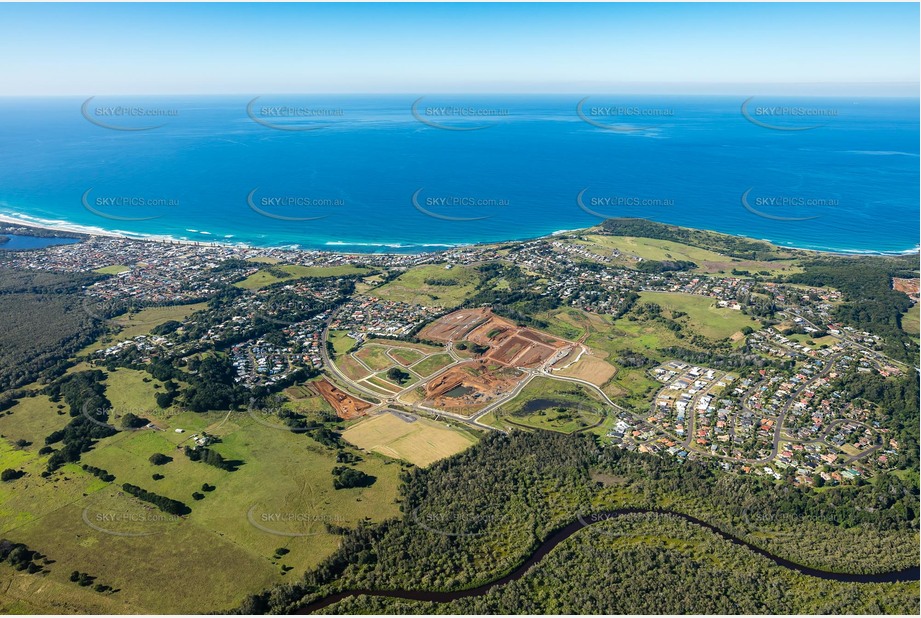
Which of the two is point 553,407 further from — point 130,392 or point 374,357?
point 130,392

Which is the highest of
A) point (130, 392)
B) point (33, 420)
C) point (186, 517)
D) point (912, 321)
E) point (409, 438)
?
point (912, 321)

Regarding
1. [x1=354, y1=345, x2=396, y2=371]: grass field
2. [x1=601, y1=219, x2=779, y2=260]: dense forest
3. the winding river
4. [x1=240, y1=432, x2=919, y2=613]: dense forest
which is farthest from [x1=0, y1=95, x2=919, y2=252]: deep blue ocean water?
the winding river

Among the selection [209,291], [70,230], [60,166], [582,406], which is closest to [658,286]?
[582,406]

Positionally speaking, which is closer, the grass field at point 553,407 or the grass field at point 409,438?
the grass field at point 409,438

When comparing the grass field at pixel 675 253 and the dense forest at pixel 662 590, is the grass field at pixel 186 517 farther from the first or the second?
the grass field at pixel 675 253

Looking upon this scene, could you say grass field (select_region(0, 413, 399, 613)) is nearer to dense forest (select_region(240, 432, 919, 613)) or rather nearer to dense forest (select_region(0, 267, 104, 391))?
dense forest (select_region(240, 432, 919, 613))

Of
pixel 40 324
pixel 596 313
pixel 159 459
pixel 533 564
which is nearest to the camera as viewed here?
pixel 533 564

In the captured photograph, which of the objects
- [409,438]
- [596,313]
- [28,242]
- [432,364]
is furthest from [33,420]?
[28,242]

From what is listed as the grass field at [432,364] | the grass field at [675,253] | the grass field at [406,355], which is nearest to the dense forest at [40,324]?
the grass field at [406,355]
